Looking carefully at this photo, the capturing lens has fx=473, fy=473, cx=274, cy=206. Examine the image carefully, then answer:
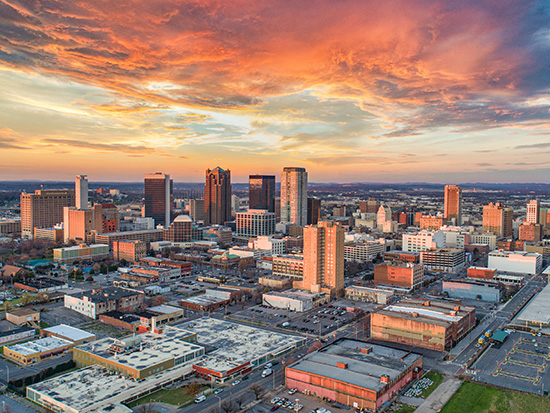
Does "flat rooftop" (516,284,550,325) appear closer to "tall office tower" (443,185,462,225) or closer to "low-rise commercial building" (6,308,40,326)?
"low-rise commercial building" (6,308,40,326)

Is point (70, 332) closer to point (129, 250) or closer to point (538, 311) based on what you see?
point (129, 250)

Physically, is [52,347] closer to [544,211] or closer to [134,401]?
[134,401]

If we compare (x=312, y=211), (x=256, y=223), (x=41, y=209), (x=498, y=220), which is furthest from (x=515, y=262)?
(x=41, y=209)

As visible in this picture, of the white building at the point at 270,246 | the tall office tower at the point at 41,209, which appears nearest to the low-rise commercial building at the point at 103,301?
the white building at the point at 270,246

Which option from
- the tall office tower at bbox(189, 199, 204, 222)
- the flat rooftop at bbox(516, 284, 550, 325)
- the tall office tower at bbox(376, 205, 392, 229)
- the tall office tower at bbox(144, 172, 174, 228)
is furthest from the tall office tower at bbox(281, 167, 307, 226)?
the flat rooftop at bbox(516, 284, 550, 325)

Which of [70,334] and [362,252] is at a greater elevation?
[362,252]

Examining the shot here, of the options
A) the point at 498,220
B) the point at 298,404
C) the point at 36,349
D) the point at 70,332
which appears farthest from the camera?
the point at 498,220
